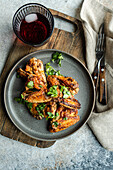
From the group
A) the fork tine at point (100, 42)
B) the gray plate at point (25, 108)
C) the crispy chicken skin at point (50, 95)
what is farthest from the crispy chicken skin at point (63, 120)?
the fork tine at point (100, 42)

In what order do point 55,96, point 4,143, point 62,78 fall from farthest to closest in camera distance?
point 4,143 → point 62,78 → point 55,96

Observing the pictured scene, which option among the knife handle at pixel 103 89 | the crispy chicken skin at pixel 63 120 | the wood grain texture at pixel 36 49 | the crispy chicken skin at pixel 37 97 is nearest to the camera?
the crispy chicken skin at pixel 37 97

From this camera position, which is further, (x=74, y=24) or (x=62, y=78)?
(x=74, y=24)

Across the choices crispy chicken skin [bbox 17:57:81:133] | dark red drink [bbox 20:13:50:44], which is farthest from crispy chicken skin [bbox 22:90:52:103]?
dark red drink [bbox 20:13:50:44]

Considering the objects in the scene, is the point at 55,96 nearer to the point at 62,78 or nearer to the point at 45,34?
the point at 62,78

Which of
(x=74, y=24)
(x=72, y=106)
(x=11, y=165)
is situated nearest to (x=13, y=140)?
(x=11, y=165)

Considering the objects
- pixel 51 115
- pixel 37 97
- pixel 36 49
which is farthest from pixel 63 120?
pixel 36 49

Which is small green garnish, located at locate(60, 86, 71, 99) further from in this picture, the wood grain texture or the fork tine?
the fork tine

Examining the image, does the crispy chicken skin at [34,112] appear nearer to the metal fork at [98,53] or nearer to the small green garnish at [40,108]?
the small green garnish at [40,108]
